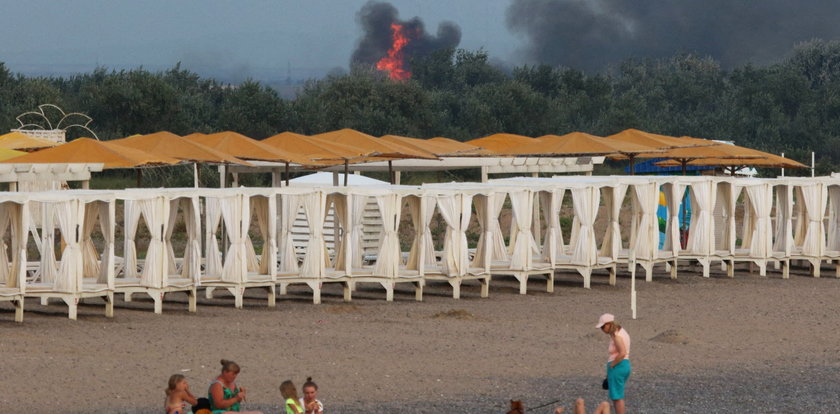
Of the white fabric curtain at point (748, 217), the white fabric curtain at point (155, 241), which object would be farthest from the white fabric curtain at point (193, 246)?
the white fabric curtain at point (748, 217)

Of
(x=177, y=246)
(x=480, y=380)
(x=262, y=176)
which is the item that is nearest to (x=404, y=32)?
(x=262, y=176)

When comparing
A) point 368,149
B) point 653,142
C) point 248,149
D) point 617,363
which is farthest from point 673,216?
point 617,363

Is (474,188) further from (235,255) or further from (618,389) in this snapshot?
(618,389)

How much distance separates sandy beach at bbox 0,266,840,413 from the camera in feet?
43.7

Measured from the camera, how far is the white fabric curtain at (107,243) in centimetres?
1866

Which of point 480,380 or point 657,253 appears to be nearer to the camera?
point 480,380

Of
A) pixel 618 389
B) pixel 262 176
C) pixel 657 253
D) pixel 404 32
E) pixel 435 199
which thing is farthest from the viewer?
pixel 404 32

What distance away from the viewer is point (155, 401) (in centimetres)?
1287

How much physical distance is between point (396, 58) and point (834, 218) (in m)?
84.1

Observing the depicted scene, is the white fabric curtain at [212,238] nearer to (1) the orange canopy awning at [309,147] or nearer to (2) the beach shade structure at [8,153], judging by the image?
(1) the orange canopy awning at [309,147]

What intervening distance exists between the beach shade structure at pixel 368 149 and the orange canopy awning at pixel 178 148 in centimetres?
211

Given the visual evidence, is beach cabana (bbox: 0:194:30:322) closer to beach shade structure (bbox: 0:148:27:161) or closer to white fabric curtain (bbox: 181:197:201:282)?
white fabric curtain (bbox: 181:197:201:282)

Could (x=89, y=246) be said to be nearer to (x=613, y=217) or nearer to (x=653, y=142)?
(x=613, y=217)

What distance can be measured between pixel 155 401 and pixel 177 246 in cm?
2080
